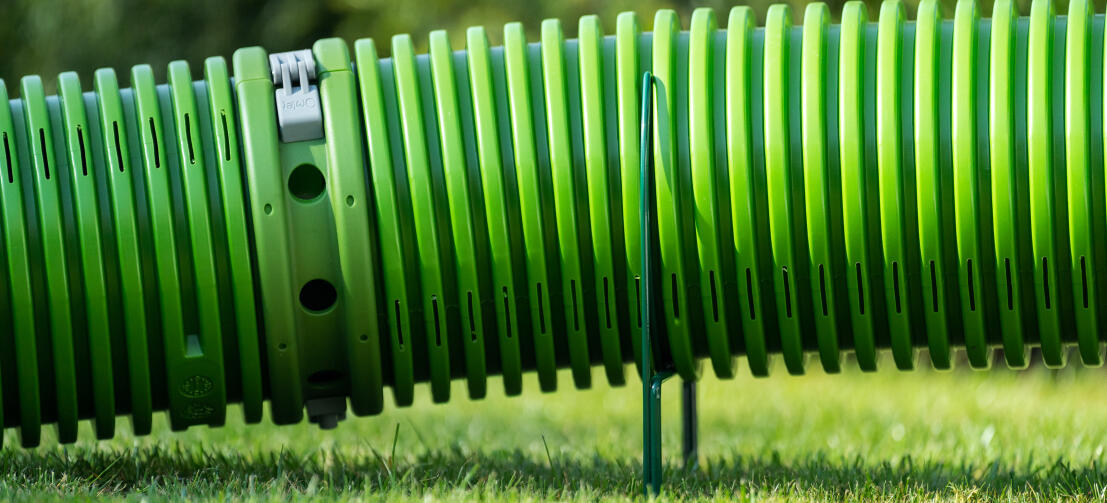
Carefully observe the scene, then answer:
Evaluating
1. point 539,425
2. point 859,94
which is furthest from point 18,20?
point 859,94

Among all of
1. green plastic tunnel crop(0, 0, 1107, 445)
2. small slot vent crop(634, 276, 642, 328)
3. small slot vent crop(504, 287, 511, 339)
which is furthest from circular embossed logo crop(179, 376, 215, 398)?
small slot vent crop(634, 276, 642, 328)

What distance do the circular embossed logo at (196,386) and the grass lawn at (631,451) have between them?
0.22 metres

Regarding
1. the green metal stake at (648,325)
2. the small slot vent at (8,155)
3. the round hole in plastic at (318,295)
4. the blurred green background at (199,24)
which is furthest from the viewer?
the blurred green background at (199,24)

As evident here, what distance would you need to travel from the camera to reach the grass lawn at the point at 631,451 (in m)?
3.36

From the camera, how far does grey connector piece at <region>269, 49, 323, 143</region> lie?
10.8 feet

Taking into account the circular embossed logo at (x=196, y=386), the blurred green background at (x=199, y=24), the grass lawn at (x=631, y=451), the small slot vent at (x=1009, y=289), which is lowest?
the grass lawn at (x=631, y=451)

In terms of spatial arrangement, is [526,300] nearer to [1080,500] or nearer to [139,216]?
[139,216]

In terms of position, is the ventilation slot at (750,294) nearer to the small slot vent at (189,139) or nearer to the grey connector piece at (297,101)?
the grey connector piece at (297,101)

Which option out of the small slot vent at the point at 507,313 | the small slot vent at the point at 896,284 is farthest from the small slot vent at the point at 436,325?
the small slot vent at the point at 896,284

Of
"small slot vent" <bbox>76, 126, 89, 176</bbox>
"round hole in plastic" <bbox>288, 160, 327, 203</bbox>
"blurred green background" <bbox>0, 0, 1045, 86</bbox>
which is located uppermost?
"blurred green background" <bbox>0, 0, 1045, 86</bbox>

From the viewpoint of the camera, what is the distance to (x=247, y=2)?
32.7ft

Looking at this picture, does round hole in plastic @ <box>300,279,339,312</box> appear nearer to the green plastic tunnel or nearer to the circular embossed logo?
the green plastic tunnel

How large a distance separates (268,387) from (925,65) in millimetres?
1783

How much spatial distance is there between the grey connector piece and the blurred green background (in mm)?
5440
